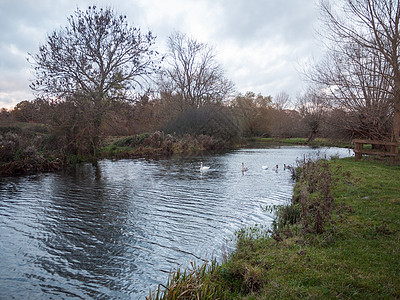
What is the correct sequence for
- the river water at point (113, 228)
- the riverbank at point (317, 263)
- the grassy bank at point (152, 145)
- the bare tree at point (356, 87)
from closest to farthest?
the riverbank at point (317, 263) → the river water at point (113, 228) → the bare tree at point (356, 87) → the grassy bank at point (152, 145)

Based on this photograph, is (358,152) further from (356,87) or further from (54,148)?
(54,148)

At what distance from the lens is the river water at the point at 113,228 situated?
15.0ft

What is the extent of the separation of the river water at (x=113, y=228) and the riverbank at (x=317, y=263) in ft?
2.42

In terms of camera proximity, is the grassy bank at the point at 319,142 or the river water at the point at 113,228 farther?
the grassy bank at the point at 319,142

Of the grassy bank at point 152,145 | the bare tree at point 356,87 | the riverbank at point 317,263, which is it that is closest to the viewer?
the riverbank at point 317,263

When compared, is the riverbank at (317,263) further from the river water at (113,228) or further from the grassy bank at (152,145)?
the grassy bank at (152,145)

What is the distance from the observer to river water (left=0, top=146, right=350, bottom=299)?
4559 millimetres

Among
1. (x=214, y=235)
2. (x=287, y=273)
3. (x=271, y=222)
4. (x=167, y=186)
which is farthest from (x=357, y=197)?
(x=167, y=186)

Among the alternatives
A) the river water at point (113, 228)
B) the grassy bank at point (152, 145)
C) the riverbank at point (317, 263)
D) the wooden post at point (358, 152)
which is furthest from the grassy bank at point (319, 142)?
the riverbank at point (317, 263)

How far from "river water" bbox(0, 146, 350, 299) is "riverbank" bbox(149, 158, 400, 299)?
74 cm

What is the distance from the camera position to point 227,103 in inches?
1800

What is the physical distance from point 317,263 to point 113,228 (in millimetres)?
4645

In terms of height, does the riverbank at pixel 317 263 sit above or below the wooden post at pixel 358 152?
below

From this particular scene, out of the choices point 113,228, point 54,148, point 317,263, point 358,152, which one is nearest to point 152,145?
point 54,148
